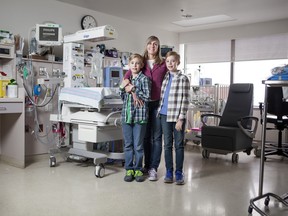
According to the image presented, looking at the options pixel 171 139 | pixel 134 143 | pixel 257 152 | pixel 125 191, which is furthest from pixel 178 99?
pixel 257 152

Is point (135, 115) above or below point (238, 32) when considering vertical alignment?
below

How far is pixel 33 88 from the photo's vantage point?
4.09m

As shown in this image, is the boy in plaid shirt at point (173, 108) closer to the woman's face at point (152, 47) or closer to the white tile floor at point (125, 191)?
the woman's face at point (152, 47)

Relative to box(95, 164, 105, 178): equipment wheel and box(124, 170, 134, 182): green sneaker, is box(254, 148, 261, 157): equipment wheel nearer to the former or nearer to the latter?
box(124, 170, 134, 182): green sneaker

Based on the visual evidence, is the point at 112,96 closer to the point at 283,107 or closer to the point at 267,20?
the point at 283,107

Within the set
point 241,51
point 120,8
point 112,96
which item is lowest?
point 112,96

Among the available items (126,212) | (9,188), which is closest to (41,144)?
(9,188)

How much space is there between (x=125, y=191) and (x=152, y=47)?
1449mm

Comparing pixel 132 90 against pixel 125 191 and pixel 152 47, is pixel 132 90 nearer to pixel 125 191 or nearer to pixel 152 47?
pixel 152 47

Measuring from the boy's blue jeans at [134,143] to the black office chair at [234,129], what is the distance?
57.7 inches

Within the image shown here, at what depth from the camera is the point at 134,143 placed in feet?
10.4

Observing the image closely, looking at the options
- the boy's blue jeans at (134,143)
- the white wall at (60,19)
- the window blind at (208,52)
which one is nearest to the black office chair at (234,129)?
the boy's blue jeans at (134,143)

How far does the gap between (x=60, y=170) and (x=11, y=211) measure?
1259 mm

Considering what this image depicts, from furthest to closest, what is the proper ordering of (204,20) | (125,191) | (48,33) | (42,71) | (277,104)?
(204,20) → (277,104) → (42,71) → (48,33) → (125,191)
